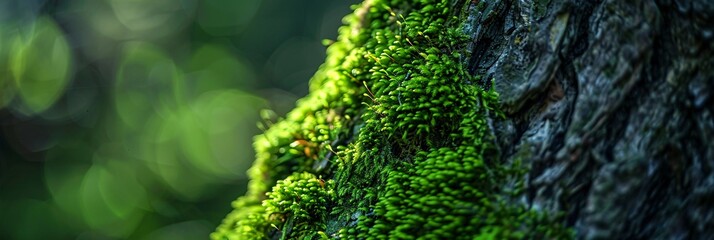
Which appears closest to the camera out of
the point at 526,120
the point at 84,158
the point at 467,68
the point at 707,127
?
the point at 707,127

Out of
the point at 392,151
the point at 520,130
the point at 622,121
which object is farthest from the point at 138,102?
the point at 622,121

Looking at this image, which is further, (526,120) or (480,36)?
(480,36)

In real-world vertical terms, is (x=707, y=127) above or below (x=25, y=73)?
below

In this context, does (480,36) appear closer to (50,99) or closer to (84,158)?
(84,158)

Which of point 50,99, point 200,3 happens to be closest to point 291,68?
point 200,3

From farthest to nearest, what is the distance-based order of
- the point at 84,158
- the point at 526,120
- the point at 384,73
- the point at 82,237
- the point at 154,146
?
the point at 154,146 < the point at 84,158 < the point at 82,237 < the point at 384,73 < the point at 526,120

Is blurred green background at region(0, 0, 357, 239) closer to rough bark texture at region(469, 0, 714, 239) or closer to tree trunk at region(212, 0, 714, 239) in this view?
tree trunk at region(212, 0, 714, 239)

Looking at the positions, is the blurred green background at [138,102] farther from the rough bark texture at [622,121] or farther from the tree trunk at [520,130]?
the rough bark texture at [622,121]

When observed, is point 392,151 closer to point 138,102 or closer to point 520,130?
point 520,130
